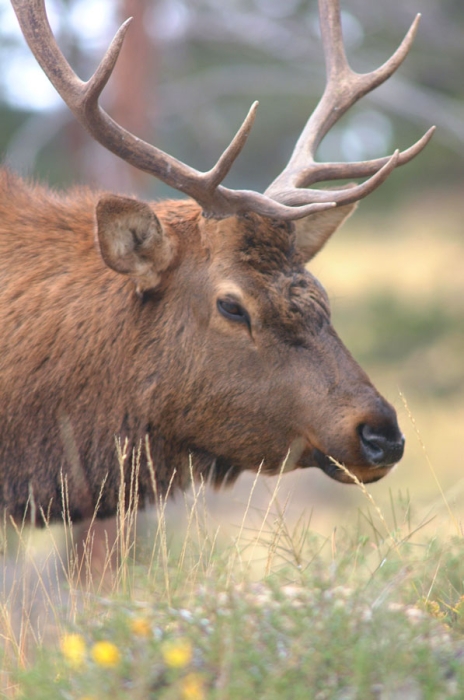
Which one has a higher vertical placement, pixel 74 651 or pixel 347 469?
pixel 347 469

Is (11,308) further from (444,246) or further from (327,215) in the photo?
(444,246)

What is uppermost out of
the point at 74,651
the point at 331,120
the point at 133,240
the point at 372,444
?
the point at 331,120

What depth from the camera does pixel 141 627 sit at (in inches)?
98.3

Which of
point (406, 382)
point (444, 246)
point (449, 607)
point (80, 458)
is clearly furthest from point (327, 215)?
point (444, 246)

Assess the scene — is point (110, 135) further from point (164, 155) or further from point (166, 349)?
point (166, 349)

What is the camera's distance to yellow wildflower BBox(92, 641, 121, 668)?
2.29 m

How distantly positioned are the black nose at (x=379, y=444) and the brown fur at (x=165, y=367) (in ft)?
0.40

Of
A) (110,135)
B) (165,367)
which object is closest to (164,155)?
(110,135)

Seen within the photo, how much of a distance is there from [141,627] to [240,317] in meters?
1.95

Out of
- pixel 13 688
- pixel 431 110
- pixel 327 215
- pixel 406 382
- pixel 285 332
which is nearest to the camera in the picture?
pixel 13 688

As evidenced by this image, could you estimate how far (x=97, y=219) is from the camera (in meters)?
4.05

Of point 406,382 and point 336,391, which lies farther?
point 406,382

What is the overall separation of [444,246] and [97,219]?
55.8ft

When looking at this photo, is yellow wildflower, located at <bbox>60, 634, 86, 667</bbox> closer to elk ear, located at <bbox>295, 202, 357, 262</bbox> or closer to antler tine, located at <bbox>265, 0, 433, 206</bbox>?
antler tine, located at <bbox>265, 0, 433, 206</bbox>
